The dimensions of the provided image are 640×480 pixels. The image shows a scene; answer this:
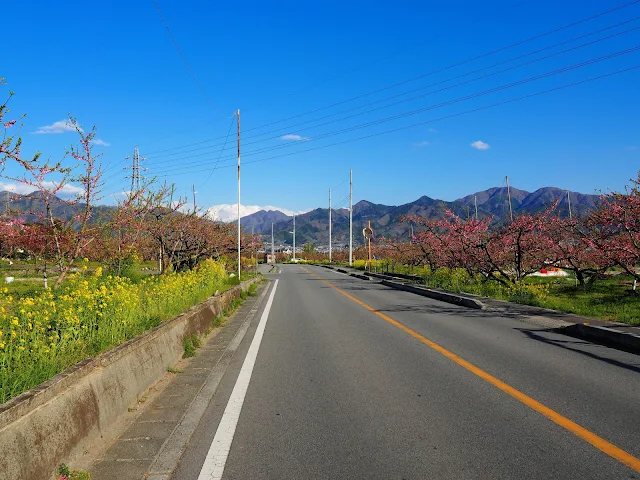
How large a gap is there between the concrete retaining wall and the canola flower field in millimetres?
317

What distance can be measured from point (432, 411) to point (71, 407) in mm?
3513

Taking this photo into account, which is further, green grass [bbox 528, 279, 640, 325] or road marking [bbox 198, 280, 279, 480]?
green grass [bbox 528, 279, 640, 325]

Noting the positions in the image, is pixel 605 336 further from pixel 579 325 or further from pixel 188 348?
pixel 188 348

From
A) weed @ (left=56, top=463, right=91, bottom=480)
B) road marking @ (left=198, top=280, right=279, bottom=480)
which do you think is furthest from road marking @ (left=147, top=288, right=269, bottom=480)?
weed @ (left=56, top=463, right=91, bottom=480)

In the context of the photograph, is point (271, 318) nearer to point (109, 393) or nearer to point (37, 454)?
point (109, 393)

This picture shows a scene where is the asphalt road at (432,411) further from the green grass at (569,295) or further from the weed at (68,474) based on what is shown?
the green grass at (569,295)

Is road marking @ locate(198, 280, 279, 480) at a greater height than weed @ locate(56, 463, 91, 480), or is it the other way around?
weed @ locate(56, 463, 91, 480)

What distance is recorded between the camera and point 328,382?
6801 mm

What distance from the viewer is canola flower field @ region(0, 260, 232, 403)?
4.54 m

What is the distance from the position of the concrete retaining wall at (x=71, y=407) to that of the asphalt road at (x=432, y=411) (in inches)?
35.6

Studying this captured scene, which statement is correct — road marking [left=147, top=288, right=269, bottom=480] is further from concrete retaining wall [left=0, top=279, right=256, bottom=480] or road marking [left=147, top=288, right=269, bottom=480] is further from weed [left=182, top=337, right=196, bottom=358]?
concrete retaining wall [left=0, top=279, right=256, bottom=480]

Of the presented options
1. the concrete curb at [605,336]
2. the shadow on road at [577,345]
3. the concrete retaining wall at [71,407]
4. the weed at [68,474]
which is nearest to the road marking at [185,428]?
the weed at [68,474]

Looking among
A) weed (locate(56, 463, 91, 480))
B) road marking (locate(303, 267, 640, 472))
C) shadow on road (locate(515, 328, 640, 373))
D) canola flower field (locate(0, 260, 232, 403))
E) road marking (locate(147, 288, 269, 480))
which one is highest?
canola flower field (locate(0, 260, 232, 403))

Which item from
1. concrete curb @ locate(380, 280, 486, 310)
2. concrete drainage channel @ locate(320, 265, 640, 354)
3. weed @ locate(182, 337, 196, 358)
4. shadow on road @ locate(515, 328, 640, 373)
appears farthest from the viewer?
concrete curb @ locate(380, 280, 486, 310)
